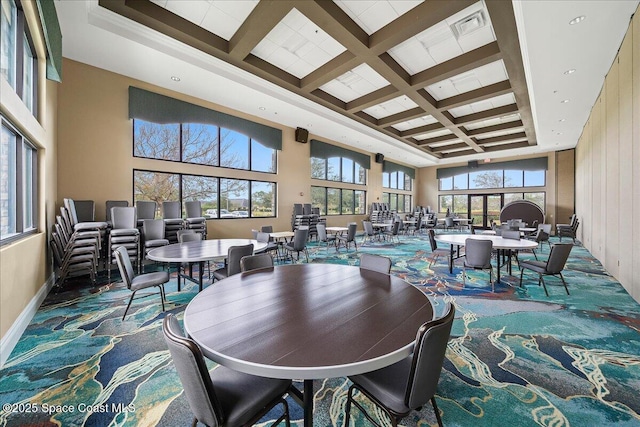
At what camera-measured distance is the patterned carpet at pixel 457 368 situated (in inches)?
65.9

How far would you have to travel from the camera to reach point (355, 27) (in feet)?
14.6

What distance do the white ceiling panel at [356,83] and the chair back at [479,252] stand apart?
4542mm

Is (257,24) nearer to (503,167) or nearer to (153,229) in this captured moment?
(153,229)

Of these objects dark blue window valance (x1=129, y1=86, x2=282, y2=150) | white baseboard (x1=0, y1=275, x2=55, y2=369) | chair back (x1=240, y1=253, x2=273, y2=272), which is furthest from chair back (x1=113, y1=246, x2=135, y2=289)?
dark blue window valance (x1=129, y1=86, x2=282, y2=150)

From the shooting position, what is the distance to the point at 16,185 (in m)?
3.05

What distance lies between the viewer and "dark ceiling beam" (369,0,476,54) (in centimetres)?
381

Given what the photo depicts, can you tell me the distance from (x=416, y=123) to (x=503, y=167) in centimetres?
740

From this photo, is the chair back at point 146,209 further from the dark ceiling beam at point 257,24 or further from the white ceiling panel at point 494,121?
the white ceiling panel at point 494,121

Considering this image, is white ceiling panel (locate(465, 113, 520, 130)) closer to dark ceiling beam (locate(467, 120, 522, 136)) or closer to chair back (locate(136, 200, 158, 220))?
dark ceiling beam (locate(467, 120, 522, 136))

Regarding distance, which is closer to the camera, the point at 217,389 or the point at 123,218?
the point at 217,389

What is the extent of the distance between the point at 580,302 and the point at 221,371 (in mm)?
4769

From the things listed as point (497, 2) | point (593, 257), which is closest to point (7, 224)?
point (497, 2)

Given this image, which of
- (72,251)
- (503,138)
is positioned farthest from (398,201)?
(72,251)

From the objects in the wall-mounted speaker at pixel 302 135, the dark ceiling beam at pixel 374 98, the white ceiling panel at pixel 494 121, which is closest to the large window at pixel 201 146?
the wall-mounted speaker at pixel 302 135
